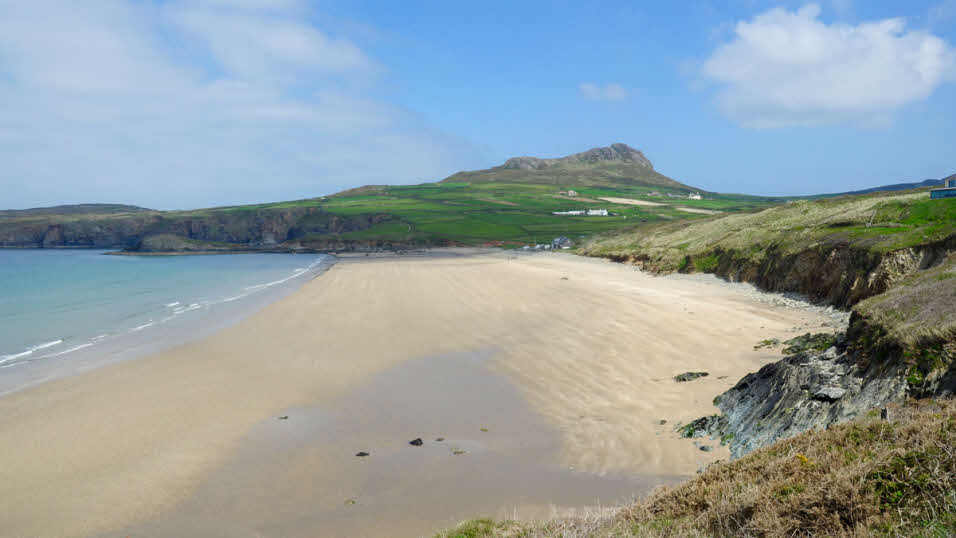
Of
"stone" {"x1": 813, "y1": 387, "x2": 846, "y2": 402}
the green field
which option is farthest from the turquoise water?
the green field

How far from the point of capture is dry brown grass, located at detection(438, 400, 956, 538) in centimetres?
425

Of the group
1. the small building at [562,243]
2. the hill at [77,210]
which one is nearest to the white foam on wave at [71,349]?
the small building at [562,243]

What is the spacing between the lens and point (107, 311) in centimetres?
2838

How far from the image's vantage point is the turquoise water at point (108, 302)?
68.2ft

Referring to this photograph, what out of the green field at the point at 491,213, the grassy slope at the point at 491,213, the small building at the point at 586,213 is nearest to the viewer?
the green field at the point at 491,213

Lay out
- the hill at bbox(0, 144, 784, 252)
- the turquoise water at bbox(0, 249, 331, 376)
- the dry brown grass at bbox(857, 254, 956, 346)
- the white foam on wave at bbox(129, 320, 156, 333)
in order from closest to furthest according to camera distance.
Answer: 1. the dry brown grass at bbox(857, 254, 956, 346)
2. the turquoise water at bbox(0, 249, 331, 376)
3. the white foam on wave at bbox(129, 320, 156, 333)
4. the hill at bbox(0, 144, 784, 252)

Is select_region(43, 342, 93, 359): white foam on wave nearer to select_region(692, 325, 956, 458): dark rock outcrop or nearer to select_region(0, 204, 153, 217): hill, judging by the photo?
select_region(692, 325, 956, 458): dark rock outcrop

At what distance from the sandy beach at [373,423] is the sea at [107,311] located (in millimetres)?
2542

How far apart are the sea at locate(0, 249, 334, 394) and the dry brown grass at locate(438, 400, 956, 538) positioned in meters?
18.0

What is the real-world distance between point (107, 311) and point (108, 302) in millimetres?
3906

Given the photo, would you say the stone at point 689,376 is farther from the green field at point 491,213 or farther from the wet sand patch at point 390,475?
the green field at point 491,213

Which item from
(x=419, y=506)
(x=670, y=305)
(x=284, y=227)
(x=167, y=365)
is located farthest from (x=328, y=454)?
(x=284, y=227)

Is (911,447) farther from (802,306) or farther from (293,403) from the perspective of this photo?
(802,306)

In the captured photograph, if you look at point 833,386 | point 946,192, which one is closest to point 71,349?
point 833,386
